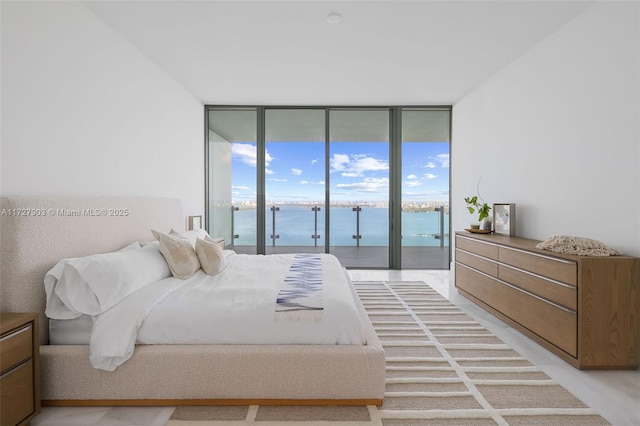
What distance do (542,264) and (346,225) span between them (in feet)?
10.8

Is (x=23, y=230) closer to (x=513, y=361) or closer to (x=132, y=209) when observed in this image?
(x=132, y=209)

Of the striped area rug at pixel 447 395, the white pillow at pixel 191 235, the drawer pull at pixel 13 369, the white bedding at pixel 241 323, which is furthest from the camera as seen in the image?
the white pillow at pixel 191 235

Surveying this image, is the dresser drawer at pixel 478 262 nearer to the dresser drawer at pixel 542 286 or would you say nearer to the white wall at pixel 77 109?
the dresser drawer at pixel 542 286

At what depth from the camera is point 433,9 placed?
104 inches

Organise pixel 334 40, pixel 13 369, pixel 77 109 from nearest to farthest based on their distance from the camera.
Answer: pixel 13 369
pixel 77 109
pixel 334 40

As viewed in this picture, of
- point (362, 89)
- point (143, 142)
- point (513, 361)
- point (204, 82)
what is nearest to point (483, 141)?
point (362, 89)

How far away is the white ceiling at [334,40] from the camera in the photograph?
263 centimetres

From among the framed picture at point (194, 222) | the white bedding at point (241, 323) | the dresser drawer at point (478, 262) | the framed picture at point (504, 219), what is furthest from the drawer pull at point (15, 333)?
the framed picture at point (504, 219)

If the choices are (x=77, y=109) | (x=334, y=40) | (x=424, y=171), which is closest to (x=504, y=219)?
(x=424, y=171)

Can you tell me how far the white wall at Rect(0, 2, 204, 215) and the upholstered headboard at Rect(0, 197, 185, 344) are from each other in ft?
0.71

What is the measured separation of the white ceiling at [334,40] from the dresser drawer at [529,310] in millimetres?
2355

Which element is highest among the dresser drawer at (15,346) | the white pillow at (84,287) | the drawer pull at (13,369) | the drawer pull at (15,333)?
the white pillow at (84,287)

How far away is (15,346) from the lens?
1.53m

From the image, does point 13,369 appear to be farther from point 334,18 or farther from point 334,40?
point 334,40
